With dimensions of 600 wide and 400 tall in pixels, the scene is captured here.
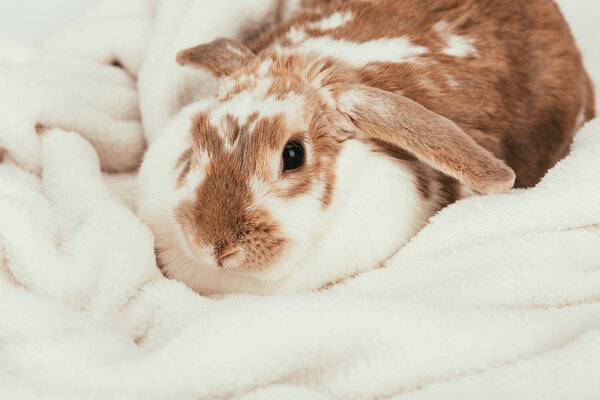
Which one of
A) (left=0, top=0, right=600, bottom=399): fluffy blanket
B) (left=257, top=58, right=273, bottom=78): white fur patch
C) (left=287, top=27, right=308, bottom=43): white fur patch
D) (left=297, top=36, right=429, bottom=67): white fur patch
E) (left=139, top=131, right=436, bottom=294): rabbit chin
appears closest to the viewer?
(left=0, top=0, right=600, bottom=399): fluffy blanket

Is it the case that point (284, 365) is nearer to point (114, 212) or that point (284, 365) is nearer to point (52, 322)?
point (52, 322)

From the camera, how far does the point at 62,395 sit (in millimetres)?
904

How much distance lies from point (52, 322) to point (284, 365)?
43 cm

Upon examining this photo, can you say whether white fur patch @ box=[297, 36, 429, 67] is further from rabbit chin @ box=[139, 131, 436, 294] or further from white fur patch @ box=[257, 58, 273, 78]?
rabbit chin @ box=[139, 131, 436, 294]

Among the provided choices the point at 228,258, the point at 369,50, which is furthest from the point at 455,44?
the point at 228,258

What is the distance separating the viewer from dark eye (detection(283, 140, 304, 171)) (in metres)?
1.25

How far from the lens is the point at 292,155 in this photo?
1258 mm

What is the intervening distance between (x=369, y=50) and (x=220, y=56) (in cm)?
41

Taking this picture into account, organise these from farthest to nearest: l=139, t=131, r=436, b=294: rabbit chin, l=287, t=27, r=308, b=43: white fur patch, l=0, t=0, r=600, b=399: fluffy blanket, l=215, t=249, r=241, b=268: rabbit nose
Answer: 1. l=287, t=27, r=308, b=43: white fur patch
2. l=139, t=131, r=436, b=294: rabbit chin
3. l=215, t=249, r=241, b=268: rabbit nose
4. l=0, t=0, r=600, b=399: fluffy blanket

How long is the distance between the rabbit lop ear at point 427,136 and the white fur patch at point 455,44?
408 mm

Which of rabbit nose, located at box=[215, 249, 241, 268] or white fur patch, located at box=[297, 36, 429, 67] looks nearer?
rabbit nose, located at box=[215, 249, 241, 268]

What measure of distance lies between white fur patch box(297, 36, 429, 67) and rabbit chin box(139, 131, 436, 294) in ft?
1.05

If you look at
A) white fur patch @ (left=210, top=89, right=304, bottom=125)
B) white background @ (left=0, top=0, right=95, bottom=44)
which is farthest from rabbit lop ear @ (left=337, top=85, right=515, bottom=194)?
white background @ (left=0, top=0, right=95, bottom=44)

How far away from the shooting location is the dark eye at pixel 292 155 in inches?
49.3
